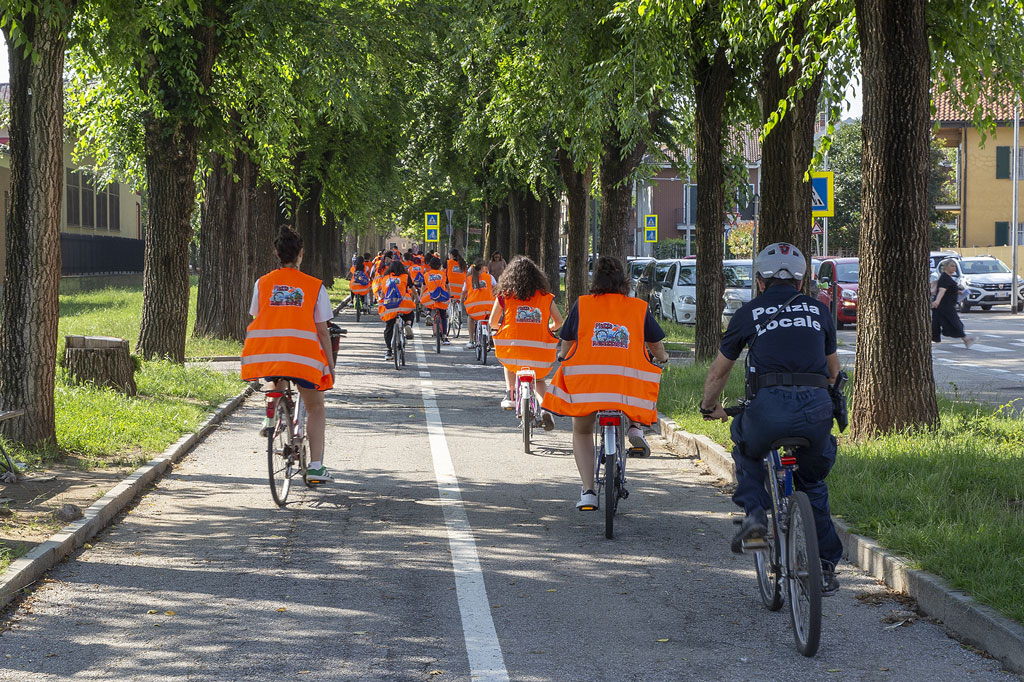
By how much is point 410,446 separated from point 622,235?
1304cm

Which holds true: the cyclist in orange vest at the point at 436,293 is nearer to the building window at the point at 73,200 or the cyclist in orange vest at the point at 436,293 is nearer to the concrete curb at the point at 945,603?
the concrete curb at the point at 945,603

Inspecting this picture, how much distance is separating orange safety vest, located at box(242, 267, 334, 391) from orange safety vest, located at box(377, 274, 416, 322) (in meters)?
10.7

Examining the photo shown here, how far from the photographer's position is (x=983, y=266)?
39.6m

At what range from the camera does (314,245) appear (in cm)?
4447

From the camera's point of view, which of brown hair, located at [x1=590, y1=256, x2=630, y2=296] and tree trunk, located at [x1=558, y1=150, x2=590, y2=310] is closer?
brown hair, located at [x1=590, y1=256, x2=630, y2=296]

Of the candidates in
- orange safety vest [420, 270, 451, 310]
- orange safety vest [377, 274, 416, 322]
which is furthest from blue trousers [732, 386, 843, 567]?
orange safety vest [420, 270, 451, 310]

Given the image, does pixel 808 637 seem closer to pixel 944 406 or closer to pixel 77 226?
pixel 944 406

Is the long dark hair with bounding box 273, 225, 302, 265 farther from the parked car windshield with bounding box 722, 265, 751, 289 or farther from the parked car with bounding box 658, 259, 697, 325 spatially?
the parked car windshield with bounding box 722, 265, 751, 289

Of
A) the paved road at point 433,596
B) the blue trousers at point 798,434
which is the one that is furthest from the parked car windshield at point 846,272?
the blue trousers at point 798,434

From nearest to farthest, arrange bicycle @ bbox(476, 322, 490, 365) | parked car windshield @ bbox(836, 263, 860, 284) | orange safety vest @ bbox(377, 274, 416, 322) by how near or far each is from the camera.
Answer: orange safety vest @ bbox(377, 274, 416, 322) < bicycle @ bbox(476, 322, 490, 365) < parked car windshield @ bbox(836, 263, 860, 284)

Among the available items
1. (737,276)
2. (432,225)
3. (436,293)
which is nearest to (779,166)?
(436,293)

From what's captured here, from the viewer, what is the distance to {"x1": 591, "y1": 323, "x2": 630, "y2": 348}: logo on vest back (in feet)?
26.9

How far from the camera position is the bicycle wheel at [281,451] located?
348 inches

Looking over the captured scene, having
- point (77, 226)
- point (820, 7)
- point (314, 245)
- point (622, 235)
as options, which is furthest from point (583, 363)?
point (77, 226)
